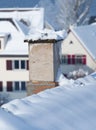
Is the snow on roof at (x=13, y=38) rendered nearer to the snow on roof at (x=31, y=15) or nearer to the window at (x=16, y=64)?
the window at (x=16, y=64)

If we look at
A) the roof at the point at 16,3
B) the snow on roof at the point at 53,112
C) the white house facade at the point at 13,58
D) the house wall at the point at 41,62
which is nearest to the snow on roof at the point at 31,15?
the white house facade at the point at 13,58

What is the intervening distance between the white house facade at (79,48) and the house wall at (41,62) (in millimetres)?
17805

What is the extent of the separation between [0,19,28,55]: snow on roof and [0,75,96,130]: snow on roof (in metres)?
22.5

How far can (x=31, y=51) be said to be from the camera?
6668 millimetres

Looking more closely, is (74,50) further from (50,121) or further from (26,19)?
(50,121)

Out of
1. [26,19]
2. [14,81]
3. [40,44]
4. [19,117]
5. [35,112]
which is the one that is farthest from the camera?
[26,19]

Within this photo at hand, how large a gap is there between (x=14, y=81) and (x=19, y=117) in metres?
23.5

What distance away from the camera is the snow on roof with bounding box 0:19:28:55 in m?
26.8

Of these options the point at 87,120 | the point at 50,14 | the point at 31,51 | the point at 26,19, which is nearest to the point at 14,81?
the point at 26,19

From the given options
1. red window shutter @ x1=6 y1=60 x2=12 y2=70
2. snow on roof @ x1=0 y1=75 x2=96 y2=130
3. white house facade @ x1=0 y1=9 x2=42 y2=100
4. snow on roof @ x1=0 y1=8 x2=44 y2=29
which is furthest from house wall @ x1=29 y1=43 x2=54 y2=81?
snow on roof @ x1=0 y1=8 x2=44 y2=29

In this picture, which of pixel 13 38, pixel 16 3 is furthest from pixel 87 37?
pixel 16 3

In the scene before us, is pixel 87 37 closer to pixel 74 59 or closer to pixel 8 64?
pixel 74 59

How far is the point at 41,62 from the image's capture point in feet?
21.9

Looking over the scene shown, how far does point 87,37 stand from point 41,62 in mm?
19055
